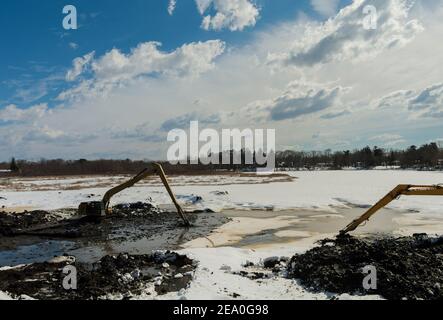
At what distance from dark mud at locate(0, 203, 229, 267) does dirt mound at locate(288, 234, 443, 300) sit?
6061 mm

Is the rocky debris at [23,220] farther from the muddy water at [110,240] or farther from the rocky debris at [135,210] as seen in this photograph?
the rocky debris at [135,210]

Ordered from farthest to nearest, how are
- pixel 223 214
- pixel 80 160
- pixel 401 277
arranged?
pixel 80 160 < pixel 223 214 < pixel 401 277

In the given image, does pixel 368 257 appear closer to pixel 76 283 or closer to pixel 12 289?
pixel 76 283

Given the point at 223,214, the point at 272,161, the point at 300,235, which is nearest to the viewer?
the point at 300,235

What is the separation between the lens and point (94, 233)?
59.9 ft

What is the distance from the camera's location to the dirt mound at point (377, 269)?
29.1 ft

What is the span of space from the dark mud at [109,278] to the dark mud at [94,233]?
2205 millimetres

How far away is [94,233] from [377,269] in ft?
41.3

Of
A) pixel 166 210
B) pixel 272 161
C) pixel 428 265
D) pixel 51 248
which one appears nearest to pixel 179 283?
pixel 428 265

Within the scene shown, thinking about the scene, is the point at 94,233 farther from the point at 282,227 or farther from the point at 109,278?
the point at 109,278

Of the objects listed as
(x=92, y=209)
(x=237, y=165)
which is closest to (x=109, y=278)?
(x=92, y=209)

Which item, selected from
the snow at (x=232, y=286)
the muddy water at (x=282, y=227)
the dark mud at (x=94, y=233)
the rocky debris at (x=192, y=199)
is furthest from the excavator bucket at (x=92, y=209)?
the snow at (x=232, y=286)

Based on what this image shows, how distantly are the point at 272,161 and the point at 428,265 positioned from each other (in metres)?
118

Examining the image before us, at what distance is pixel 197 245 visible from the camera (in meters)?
15.3
